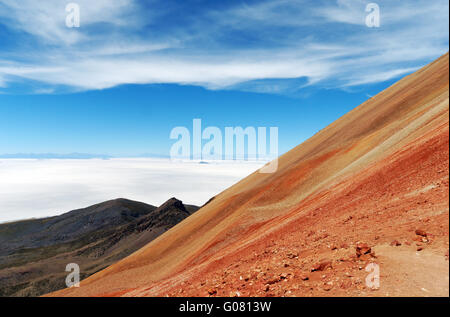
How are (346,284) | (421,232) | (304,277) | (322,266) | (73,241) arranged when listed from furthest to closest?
(73,241) < (322,266) < (304,277) < (421,232) < (346,284)

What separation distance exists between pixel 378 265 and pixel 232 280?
4.74 metres

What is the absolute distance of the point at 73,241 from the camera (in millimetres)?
107438

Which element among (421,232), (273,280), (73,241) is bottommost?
(73,241)

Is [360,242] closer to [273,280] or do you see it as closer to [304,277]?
[304,277]

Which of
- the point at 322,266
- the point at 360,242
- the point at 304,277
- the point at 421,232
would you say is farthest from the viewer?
the point at 360,242

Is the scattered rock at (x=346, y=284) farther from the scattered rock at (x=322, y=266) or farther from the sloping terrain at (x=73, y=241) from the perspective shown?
the sloping terrain at (x=73, y=241)

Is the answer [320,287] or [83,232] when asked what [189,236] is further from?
[83,232]

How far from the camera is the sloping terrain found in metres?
67.6

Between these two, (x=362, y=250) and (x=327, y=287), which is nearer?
(x=327, y=287)

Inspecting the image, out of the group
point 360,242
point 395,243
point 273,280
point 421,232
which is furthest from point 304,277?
point 421,232

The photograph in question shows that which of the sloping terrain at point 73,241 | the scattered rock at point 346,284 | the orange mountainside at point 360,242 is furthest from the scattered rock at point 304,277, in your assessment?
the sloping terrain at point 73,241

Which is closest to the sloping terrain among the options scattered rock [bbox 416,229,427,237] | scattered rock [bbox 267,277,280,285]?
scattered rock [bbox 267,277,280,285]

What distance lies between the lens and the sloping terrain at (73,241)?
222 ft

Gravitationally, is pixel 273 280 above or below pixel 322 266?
below
